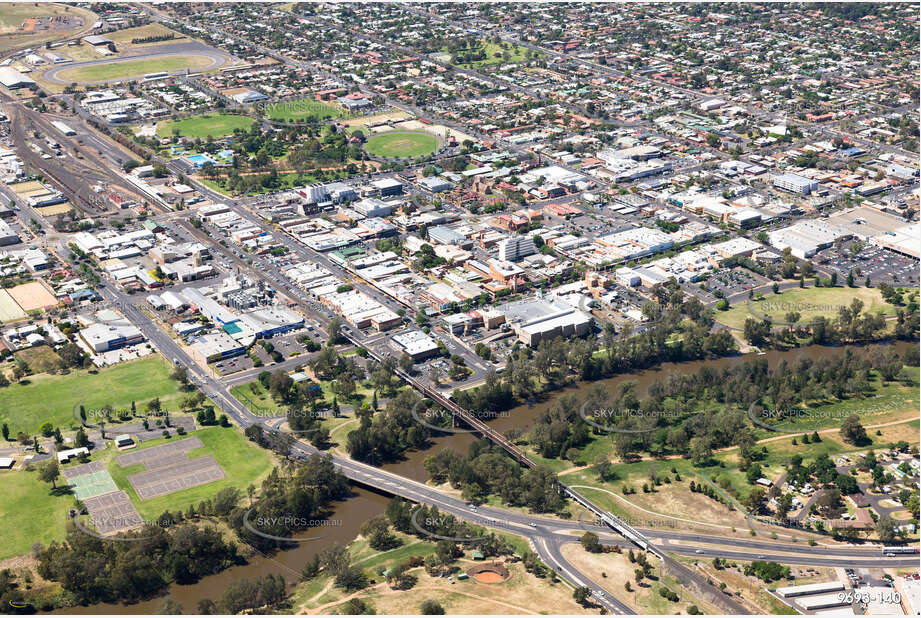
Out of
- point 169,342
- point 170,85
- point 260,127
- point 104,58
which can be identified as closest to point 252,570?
point 169,342

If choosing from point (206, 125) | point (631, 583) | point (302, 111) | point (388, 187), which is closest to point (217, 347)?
point (388, 187)

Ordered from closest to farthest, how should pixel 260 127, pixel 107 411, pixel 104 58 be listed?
pixel 107 411 < pixel 260 127 < pixel 104 58

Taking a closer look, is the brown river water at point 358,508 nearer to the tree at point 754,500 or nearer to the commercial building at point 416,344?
the commercial building at point 416,344

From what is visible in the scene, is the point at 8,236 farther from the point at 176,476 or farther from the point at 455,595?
the point at 455,595

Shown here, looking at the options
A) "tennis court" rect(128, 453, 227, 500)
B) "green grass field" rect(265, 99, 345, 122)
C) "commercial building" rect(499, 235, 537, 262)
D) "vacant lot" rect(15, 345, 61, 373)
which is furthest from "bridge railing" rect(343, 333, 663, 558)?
"green grass field" rect(265, 99, 345, 122)

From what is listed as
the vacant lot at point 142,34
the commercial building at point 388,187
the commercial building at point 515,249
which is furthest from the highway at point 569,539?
the vacant lot at point 142,34

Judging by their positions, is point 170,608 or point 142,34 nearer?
point 170,608

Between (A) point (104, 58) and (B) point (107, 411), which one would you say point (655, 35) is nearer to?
(A) point (104, 58)
